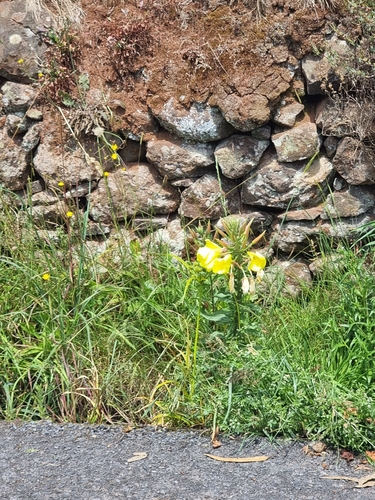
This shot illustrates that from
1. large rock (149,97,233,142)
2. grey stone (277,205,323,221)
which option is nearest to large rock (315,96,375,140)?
grey stone (277,205,323,221)

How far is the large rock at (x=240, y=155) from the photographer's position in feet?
15.5

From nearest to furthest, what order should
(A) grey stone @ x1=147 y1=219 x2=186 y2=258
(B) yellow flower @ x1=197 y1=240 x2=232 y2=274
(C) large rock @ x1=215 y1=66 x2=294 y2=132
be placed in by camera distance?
(B) yellow flower @ x1=197 y1=240 x2=232 y2=274 < (C) large rock @ x1=215 y1=66 x2=294 y2=132 < (A) grey stone @ x1=147 y1=219 x2=186 y2=258

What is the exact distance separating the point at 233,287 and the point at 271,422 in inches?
26.7

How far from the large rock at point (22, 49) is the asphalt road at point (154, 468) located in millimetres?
2459

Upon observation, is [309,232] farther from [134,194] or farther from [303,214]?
[134,194]

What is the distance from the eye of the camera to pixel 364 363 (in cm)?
374

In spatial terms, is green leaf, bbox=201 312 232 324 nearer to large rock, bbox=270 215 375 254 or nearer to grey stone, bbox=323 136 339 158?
large rock, bbox=270 215 375 254

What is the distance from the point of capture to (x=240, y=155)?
473cm

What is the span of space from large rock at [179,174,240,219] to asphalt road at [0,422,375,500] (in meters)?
1.64

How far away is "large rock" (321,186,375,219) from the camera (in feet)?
15.3

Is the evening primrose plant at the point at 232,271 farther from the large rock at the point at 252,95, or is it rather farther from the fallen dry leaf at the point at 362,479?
the large rock at the point at 252,95

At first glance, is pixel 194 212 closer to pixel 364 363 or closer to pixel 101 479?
pixel 364 363

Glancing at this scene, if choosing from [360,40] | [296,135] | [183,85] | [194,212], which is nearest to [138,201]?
[194,212]

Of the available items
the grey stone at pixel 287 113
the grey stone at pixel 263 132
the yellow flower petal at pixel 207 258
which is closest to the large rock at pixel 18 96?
the grey stone at pixel 263 132
